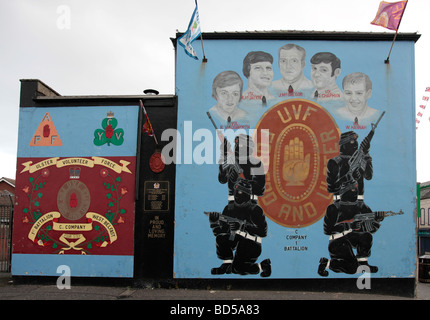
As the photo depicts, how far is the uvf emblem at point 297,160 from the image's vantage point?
34.3 ft

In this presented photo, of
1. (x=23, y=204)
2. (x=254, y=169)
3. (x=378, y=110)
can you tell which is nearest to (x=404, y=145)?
(x=378, y=110)

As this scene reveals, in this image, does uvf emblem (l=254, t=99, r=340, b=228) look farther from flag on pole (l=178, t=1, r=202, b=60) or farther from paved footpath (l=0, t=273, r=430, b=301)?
flag on pole (l=178, t=1, r=202, b=60)

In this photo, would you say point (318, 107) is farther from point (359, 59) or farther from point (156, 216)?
point (156, 216)

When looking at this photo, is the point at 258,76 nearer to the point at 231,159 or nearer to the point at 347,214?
the point at 231,159

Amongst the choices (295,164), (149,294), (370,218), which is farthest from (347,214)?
(149,294)

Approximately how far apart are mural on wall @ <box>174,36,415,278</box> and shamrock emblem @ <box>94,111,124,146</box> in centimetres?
196

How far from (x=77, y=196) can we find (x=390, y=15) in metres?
10.6

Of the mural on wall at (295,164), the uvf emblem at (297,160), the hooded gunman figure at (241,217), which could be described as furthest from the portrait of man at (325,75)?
the hooded gunman figure at (241,217)

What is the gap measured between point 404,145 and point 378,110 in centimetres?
130

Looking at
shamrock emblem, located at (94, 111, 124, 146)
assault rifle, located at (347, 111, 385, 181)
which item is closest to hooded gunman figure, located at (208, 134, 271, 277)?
assault rifle, located at (347, 111, 385, 181)

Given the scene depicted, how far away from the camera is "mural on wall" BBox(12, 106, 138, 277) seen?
10648 millimetres
